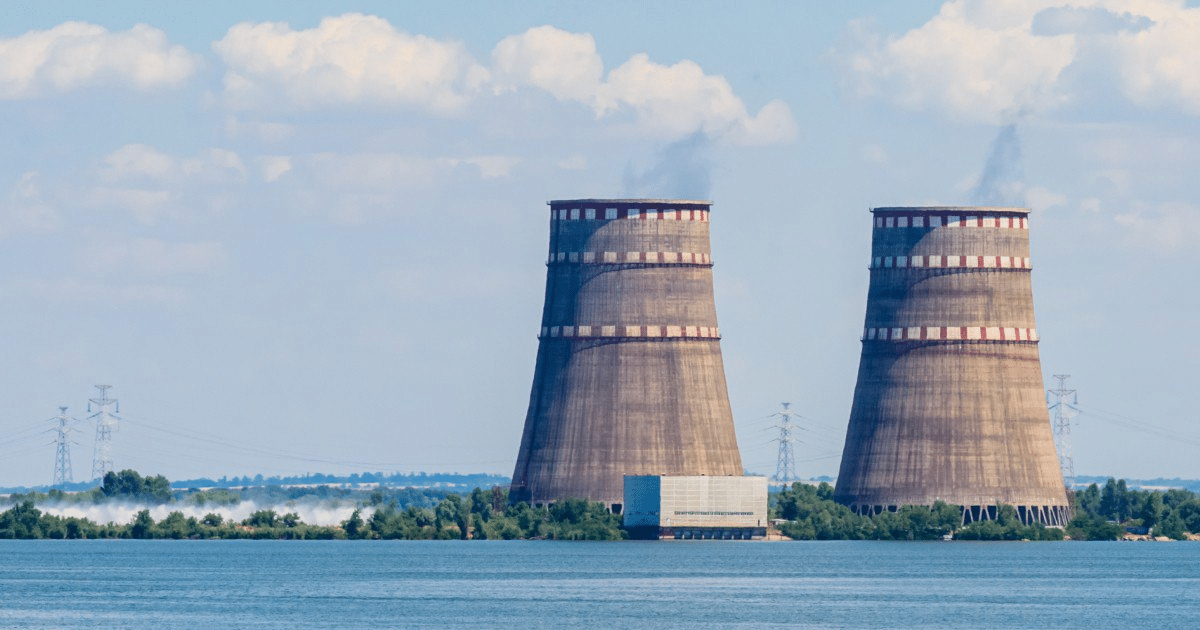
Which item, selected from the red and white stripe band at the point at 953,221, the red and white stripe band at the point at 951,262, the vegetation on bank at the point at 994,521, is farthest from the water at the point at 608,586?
the red and white stripe band at the point at 953,221

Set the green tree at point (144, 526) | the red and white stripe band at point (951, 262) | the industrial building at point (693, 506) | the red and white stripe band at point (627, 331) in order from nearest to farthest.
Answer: the industrial building at point (693, 506), the red and white stripe band at point (951, 262), the red and white stripe band at point (627, 331), the green tree at point (144, 526)

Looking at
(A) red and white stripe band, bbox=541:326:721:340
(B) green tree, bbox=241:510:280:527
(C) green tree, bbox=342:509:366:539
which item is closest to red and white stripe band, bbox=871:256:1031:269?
(A) red and white stripe band, bbox=541:326:721:340

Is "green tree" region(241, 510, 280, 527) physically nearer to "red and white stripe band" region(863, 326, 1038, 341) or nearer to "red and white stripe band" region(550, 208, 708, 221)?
"red and white stripe band" region(550, 208, 708, 221)

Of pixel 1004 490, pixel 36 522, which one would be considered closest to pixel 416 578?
pixel 1004 490

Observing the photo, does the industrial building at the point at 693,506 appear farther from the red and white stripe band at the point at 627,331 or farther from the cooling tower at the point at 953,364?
the red and white stripe band at the point at 627,331

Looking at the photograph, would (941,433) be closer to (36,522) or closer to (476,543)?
(476,543)
